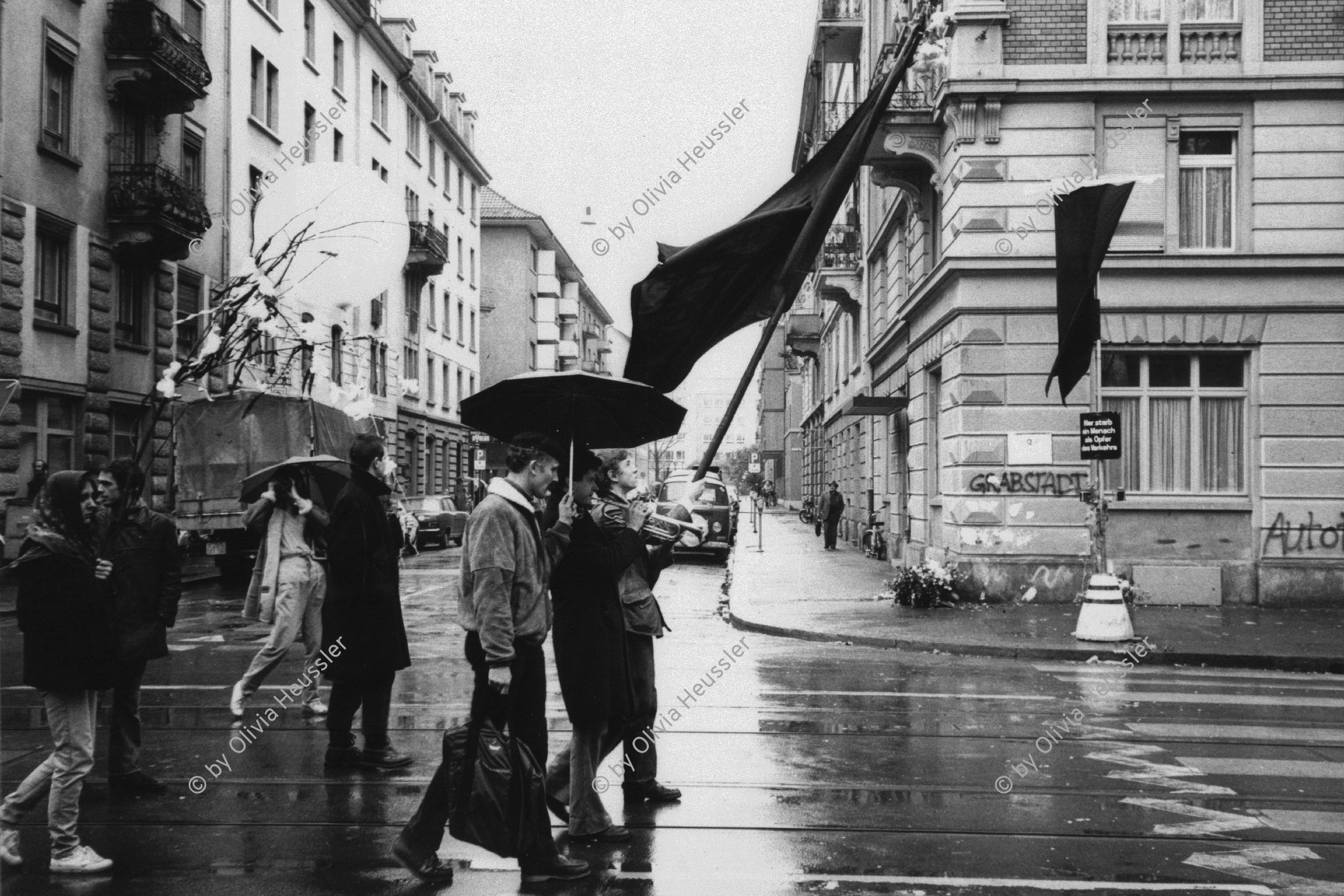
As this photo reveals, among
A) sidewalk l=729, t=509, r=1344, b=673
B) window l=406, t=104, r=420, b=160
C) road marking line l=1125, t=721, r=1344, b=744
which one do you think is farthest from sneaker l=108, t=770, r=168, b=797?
window l=406, t=104, r=420, b=160

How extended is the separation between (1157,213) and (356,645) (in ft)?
49.4

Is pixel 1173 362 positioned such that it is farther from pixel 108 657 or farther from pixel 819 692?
pixel 108 657

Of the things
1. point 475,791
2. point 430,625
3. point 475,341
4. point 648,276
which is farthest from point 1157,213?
point 475,341

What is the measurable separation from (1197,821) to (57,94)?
23.7 meters

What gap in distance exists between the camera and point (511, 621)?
17.2 feet

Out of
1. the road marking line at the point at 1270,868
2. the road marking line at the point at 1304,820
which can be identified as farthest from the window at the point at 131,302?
the road marking line at the point at 1270,868

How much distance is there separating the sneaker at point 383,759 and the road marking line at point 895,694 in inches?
145

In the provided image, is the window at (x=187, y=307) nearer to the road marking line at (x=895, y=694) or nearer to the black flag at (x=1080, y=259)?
the black flag at (x=1080, y=259)

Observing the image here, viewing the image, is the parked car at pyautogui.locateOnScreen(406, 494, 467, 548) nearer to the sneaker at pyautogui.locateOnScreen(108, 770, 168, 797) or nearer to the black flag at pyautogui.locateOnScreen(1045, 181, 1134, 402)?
the black flag at pyautogui.locateOnScreen(1045, 181, 1134, 402)

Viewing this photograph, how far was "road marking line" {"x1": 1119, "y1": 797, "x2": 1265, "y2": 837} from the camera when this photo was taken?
597 centimetres

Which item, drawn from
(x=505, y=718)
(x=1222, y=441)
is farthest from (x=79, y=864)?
(x=1222, y=441)

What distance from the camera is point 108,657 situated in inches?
218

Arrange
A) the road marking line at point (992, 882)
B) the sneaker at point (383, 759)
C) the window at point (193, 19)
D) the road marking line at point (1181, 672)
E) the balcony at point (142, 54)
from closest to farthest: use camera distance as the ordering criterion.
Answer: the road marking line at point (992, 882)
the sneaker at point (383, 759)
the road marking line at point (1181, 672)
the balcony at point (142, 54)
the window at point (193, 19)

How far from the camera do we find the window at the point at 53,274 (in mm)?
21734
